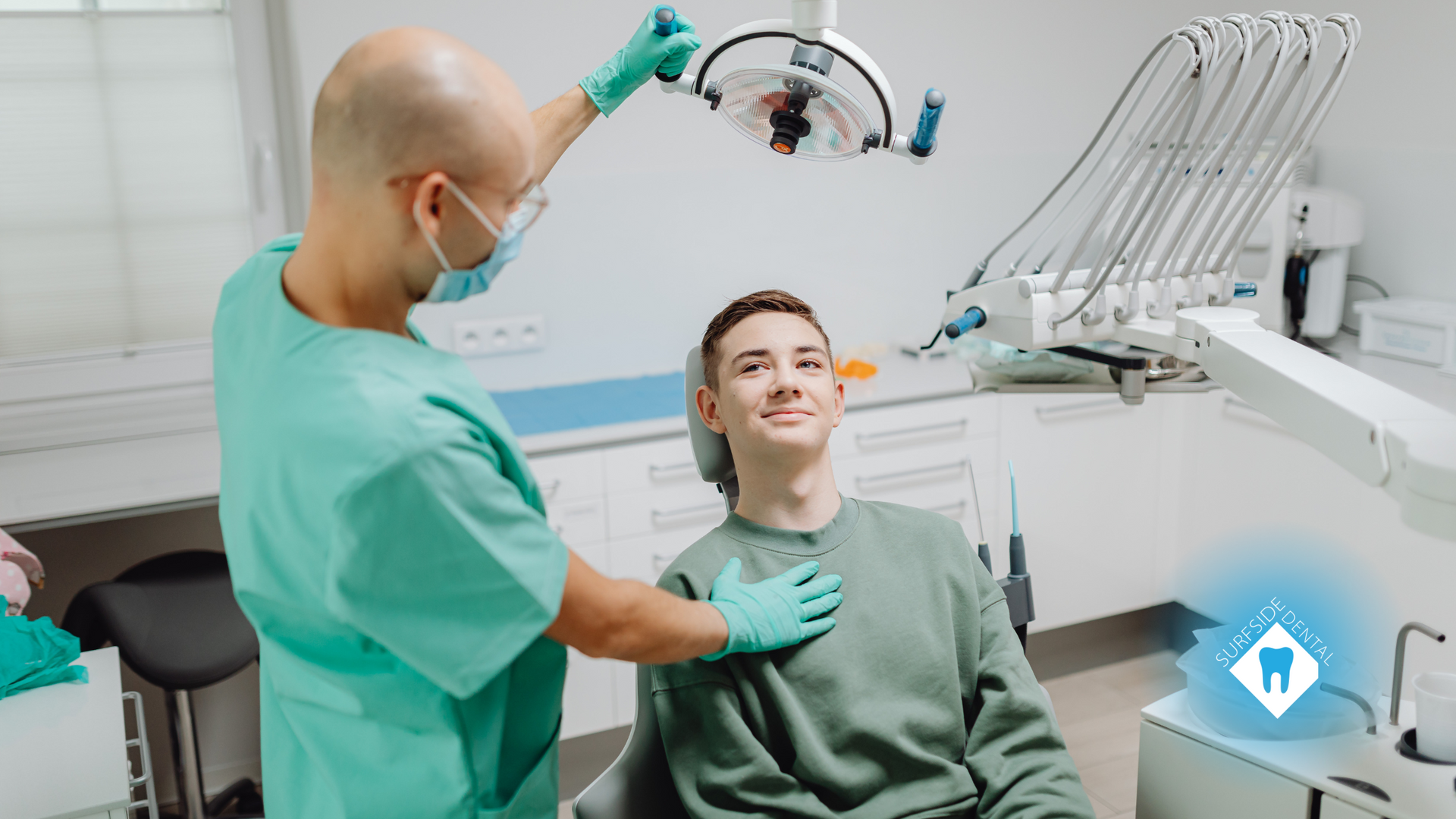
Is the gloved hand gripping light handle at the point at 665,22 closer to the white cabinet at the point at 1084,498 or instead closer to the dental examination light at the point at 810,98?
the dental examination light at the point at 810,98

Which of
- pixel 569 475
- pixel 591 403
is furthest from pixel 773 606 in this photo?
pixel 591 403

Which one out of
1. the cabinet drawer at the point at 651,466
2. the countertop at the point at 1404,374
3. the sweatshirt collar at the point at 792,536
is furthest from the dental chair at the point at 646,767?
the countertop at the point at 1404,374

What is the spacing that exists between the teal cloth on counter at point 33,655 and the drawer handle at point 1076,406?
2236mm

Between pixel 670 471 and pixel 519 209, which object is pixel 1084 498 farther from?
pixel 519 209

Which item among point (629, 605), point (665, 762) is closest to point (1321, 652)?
point (665, 762)

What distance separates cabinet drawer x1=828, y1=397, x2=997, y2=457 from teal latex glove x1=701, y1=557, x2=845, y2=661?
46.0 inches

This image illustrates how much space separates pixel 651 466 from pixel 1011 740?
48.9 inches

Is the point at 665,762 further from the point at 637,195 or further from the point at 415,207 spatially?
the point at 637,195

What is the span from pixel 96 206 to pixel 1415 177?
3.47 metres

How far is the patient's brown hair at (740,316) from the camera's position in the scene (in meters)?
1.66

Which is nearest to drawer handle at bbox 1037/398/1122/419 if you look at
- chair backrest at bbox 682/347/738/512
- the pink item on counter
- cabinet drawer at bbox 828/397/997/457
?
cabinet drawer at bbox 828/397/997/457

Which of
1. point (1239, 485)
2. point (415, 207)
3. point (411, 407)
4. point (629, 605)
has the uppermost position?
point (415, 207)

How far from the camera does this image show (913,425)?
108 inches

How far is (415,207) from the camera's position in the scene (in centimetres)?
100
